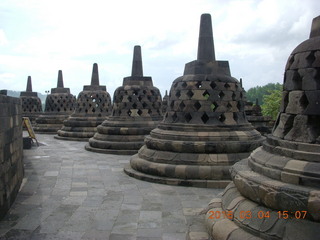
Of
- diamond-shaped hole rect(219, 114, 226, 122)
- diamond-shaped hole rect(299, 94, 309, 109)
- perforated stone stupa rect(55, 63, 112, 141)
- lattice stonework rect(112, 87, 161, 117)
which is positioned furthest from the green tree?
diamond-shaped hole rect(299, 94, 309, 109)

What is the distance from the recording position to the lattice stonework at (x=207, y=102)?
784cm

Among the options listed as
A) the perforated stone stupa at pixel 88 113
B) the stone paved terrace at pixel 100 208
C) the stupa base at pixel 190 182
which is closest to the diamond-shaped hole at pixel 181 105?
the stupa base at pixel 190 182

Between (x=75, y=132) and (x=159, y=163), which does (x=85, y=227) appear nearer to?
(x=159, y=163)

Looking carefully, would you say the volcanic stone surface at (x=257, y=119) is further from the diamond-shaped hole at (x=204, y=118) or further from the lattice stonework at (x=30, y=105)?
the lattice stonework at (x=30, y=105)

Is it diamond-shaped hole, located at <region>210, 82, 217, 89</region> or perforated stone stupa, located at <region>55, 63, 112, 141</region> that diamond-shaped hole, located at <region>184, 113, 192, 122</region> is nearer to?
diamond-shaped hole, located at <region>210, 82, 217, 89</region>

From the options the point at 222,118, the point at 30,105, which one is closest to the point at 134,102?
the point at 222,118

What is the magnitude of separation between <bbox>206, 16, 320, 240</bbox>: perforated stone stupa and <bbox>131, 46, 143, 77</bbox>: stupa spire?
31.6ft

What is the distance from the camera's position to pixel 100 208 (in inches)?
209

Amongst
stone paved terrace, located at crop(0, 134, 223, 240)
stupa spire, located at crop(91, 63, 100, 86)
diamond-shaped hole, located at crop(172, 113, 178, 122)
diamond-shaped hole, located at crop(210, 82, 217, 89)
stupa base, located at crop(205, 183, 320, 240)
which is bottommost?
stone paved terrace, located at crop(0, 134, 223, 240)

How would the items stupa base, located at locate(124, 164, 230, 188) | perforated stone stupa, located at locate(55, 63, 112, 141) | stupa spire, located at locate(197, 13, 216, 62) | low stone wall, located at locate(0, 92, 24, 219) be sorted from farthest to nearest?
perforated stone stupa, located at locate(55, 63, 112, 141), stupa spire, located at locate(197, 13, 216, 62), stupa base, located at locate(124, 164, 230, 188), low stone wall, located at locate(0, 92, 24, 219)

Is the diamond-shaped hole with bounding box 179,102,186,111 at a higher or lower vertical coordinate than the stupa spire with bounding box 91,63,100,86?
lower

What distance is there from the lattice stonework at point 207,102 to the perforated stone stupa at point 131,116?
4.10 m

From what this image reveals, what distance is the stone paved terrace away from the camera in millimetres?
4285

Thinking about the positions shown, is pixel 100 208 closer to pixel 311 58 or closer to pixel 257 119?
pixel 311 58
